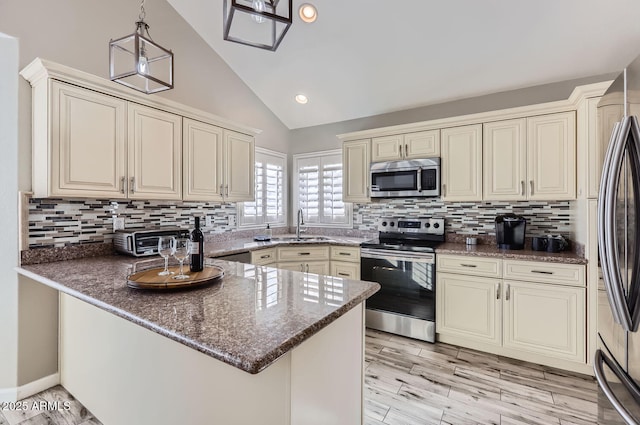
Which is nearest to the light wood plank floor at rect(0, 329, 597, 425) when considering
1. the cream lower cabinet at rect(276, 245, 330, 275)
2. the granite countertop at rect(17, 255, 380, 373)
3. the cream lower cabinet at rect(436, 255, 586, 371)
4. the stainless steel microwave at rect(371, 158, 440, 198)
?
the cream lower cabinet at rect(436, 255, 586, 371)

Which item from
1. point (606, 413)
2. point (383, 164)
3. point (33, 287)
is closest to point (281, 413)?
point (606, 413)

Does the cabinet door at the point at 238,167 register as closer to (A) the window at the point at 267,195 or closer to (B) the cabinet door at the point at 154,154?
(A) the window at the point at 267,195

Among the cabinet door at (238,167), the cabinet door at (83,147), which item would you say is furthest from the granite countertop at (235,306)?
the cabinet door at (238,167)

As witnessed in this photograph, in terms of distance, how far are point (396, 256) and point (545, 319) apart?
1.30 metres

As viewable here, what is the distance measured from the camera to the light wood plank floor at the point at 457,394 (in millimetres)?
1891

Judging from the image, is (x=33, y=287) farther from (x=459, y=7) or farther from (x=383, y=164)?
(x=459, y=7)

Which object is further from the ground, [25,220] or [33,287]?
[25,220]

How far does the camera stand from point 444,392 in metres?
2.15

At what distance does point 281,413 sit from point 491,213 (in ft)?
9.94

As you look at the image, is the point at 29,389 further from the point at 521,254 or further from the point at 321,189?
the point at 521,254

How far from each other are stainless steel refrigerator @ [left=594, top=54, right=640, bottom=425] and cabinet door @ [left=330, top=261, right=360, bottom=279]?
2.30 m

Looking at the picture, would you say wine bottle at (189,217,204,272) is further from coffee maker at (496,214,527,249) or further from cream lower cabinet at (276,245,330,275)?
coffee maker at (496,214,527,249)

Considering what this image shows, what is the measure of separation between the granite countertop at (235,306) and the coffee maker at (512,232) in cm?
200

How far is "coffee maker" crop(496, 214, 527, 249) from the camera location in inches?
109
